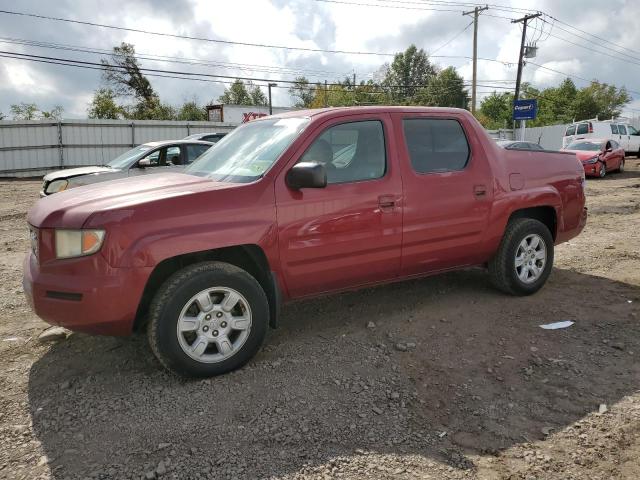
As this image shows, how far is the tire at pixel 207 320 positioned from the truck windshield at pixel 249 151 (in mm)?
739

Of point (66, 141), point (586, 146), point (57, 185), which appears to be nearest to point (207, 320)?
point (57, 185)

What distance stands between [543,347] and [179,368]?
8.76ft

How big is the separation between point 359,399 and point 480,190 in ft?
7.40

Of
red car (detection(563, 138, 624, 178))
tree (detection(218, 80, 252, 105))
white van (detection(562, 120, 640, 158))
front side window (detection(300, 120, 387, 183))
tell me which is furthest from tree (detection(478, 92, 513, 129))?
front side window (detection(300, 120, 387, 183))

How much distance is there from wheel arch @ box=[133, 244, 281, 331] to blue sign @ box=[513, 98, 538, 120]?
918 inches

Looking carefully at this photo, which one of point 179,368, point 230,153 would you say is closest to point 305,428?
point 179,368

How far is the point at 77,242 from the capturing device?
3.17 meters

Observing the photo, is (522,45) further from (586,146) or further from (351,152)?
(351,152)

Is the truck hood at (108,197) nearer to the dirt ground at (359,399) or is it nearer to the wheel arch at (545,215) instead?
the dirt ground at (359,399)

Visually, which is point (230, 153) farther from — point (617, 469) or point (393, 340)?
point (617, 469)

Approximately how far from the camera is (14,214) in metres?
11.1

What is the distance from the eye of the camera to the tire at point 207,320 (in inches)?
128

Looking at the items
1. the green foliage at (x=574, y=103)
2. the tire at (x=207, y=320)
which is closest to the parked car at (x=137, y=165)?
the tire at (x=207, y=320)

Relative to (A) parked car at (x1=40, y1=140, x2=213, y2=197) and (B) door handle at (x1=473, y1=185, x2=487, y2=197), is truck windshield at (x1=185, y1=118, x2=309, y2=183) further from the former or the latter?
(A) parked car at (x1=40, y1=140, x2=213, y2=197)
